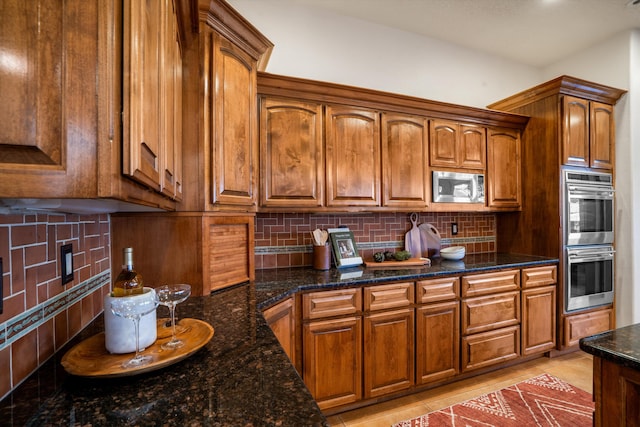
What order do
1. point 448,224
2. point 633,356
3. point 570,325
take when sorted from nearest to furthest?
point 633,356
point 570,325
point 448,224

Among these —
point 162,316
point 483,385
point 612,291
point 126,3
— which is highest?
point 126,3

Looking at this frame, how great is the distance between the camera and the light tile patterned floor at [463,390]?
6.74ft

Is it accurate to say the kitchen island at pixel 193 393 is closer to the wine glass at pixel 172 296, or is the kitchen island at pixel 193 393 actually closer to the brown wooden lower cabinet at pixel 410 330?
the wine glass at pixel 172 296

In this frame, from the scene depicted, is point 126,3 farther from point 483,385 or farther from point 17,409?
point 483,385

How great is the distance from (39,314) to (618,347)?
1800mm

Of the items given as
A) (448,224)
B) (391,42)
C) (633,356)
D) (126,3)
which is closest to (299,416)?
(126,3)

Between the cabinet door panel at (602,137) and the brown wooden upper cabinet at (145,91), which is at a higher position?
the cabinet door panel at (602,137)

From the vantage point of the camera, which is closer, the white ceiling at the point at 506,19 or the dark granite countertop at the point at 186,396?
the dark granite countertop at the point at 186,396

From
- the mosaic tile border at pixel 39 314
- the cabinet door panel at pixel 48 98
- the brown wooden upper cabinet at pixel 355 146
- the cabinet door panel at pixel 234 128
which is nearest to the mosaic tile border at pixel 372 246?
the brown wooden upper cabinet at pixel 355 146

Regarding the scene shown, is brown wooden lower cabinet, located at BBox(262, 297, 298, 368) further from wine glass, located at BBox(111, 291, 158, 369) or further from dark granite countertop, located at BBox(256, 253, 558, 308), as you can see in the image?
wine glass, located at BBox(111, 291, 158, 369)

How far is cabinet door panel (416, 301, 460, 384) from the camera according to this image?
2.25 metres

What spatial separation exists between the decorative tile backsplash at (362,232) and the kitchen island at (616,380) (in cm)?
185

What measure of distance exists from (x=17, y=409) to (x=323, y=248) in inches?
72.7

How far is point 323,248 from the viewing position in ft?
7.80
